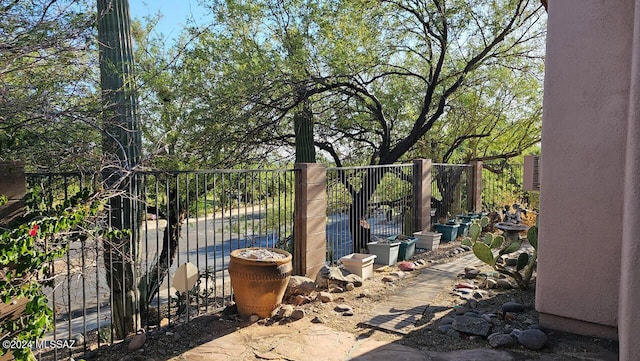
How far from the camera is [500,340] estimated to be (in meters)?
3.37

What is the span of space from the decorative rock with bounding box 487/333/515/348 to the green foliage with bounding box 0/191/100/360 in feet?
10.8

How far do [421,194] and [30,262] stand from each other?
680cm

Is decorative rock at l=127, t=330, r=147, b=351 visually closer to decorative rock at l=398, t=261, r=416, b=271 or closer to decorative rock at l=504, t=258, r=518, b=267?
decorative rock at l=398, t=261, r=416, b=271

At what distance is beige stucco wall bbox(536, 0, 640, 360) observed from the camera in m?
3.30

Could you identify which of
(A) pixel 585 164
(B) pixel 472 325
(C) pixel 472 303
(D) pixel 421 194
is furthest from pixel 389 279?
(D) pixel 421 194

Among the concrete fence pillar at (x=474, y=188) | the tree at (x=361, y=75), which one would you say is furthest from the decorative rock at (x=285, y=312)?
the concrete fence pillar at (x=474, y=188)

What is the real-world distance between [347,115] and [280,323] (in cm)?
612

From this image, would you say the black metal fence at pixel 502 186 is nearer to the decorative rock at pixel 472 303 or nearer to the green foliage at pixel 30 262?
the decorative rock at pixel 472 303

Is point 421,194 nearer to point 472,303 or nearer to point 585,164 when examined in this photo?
point 472,303

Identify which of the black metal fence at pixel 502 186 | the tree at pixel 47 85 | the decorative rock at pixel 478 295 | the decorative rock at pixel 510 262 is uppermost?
the tree at pixel 47 85

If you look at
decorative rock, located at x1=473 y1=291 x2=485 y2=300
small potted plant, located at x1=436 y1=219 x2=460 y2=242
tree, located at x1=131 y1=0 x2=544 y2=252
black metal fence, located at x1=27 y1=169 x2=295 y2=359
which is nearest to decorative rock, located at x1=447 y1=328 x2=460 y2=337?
decorative rock, located at x1=473 y1=291 x2=485 y2=300

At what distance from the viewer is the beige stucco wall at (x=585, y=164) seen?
330 cm

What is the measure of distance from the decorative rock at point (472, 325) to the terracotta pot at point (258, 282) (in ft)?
5.53

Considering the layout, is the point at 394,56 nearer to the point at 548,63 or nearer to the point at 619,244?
the point at 548,63
